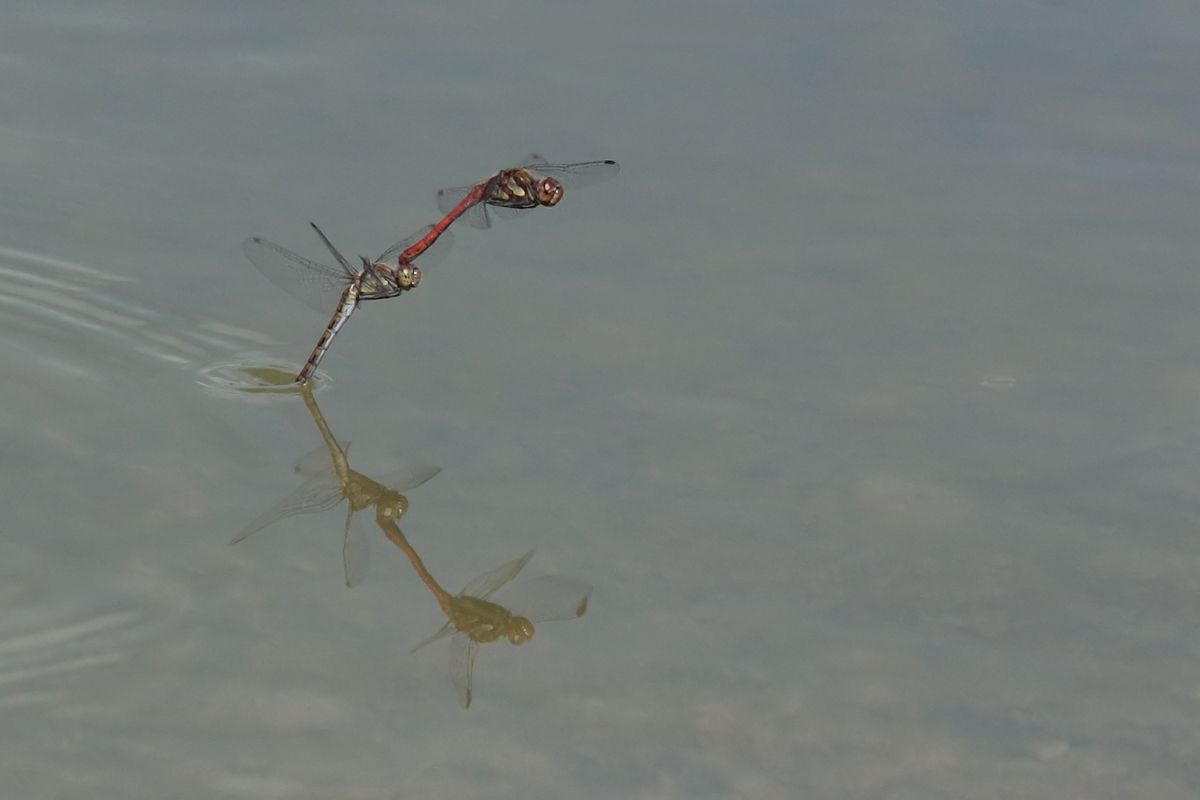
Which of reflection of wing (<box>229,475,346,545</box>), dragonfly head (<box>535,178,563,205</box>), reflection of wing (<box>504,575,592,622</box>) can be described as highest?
dragonfly head (<box>535,178,563,205</box>)

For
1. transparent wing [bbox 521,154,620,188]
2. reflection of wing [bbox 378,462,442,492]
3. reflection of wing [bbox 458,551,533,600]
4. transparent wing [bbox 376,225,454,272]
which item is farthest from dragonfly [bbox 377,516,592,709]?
transparent wing [bbox 521,154,620,188]

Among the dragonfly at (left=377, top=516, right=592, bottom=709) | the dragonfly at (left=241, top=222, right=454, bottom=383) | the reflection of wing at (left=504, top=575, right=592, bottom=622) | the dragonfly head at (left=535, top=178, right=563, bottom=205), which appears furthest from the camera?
the dragonfly head at (left=535, top=178, right=563, bottom=205)

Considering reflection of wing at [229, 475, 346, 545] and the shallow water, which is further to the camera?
reflection of wing at [229, 475, 346, 545]

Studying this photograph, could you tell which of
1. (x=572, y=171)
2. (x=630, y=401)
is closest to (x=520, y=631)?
(x=630, y=401)

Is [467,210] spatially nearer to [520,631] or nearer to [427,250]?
[427,250]

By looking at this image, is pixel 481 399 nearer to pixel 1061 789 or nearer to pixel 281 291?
pixel 281 291

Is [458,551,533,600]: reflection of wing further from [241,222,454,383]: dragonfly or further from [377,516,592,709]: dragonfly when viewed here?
[241,222,454,383]: dragonfly

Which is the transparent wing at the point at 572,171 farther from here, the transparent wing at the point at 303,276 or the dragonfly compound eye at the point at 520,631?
the dragonfly compound eye at the point at 520,631

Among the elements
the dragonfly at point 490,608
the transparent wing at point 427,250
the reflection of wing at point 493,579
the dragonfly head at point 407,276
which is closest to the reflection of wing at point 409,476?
the dragonfly at point 490,608

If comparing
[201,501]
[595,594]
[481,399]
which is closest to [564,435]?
[481,399]
